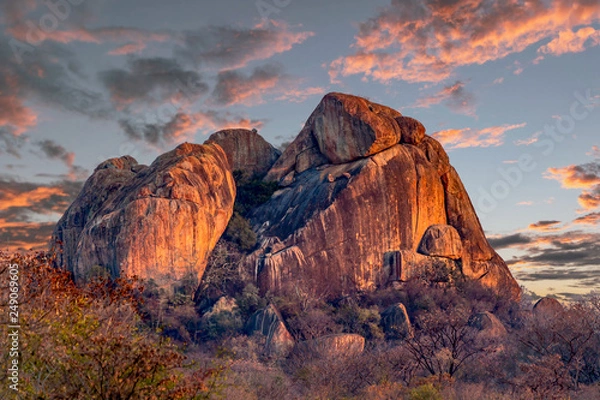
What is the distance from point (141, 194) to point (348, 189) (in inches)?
874

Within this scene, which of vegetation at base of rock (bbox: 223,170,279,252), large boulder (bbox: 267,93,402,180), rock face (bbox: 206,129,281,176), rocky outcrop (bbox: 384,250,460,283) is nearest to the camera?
rocky outcrop (bbox: 384,250,460,283)

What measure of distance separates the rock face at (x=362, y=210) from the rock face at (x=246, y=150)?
329 inches

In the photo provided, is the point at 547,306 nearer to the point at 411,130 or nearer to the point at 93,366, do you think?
the point at 411,130

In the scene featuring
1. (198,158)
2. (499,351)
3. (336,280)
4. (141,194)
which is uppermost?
(198,158)

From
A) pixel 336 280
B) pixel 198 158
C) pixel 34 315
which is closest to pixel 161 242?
pixel 198 158

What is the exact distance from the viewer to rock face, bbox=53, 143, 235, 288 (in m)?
58.6

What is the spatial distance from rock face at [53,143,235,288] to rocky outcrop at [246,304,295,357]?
10.1 meters

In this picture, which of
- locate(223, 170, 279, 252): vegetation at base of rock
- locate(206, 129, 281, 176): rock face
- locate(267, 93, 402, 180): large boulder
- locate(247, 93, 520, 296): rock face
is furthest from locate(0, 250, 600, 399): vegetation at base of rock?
locate(206, 129, 281, 176): rock face

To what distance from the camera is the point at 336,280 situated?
6431 centimetres

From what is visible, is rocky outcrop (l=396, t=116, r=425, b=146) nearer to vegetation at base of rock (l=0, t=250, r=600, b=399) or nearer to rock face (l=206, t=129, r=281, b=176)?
vegetation at base of rock (l=0, t=250, r=600, b=399)

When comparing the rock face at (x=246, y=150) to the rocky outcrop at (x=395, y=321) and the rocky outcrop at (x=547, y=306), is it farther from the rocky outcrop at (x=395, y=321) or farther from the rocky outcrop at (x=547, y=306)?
the rocky outcrop at (x=547, y=306)

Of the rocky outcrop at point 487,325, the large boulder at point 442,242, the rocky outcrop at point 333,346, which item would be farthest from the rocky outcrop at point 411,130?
the rocky outcrop at point 333,346

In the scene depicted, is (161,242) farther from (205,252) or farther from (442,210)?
(442,210)

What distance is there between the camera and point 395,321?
56312 mm
